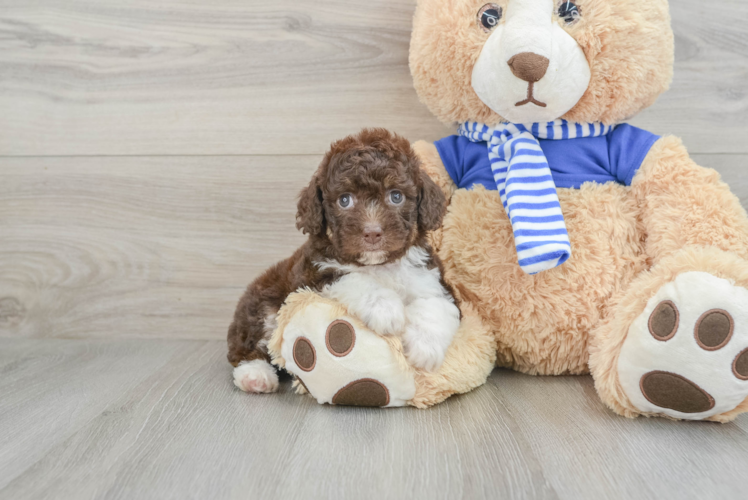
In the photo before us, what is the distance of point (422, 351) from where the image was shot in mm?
1195

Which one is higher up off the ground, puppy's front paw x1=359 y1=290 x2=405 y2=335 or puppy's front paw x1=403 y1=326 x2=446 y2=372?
puppy's front paw x1=359 y1=290 x2=405 y2=335

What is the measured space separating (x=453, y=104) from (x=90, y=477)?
1161 millimetres

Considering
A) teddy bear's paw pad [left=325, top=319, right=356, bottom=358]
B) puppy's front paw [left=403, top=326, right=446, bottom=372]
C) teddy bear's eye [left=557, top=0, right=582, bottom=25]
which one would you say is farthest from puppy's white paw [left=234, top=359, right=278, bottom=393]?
teddy bear's eye [left=557, top=0, right=582, bottom=25]

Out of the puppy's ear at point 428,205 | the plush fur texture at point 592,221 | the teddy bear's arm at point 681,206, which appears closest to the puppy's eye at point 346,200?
the puppy's ear at point 428,205

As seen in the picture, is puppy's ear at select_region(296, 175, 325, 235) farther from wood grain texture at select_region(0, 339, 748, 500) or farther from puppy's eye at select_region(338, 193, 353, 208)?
wood grain texture at select_region(0, 339, 748, 500)

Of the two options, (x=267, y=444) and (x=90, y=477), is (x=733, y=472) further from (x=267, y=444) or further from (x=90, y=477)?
(x=90, y=477)

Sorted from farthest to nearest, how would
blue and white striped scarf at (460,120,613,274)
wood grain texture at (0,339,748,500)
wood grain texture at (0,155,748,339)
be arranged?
wood grain texture at (0,155,748,339), blue and white striped scarf at (460,120,613,274), wood grain texture at (0,339,748,500)

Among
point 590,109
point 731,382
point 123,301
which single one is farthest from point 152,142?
point 731,382

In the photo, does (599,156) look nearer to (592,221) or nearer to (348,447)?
(592,221)

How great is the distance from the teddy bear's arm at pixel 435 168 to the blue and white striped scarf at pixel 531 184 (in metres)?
0.12

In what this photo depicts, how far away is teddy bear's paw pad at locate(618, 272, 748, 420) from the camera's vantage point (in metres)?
1.05

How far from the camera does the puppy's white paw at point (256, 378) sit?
1.40 meters

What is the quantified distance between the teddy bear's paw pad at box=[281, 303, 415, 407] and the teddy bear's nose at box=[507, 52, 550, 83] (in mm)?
672

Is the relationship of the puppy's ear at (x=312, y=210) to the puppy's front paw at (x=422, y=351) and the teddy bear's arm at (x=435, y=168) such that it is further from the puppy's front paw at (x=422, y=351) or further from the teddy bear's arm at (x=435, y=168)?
the teddy bear's arm at (x=435, y=168)
